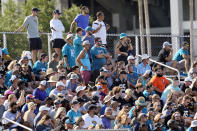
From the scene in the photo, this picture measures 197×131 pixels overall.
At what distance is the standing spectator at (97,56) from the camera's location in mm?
18000

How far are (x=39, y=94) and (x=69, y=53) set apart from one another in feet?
9.39

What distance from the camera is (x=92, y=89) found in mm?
16109

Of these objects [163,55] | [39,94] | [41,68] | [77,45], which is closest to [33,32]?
[41,68]

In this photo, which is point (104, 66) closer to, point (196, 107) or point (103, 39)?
point (103, 39)

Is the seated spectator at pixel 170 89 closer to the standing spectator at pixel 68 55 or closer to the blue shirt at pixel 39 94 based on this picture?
the standing spectator at pixel 68 55

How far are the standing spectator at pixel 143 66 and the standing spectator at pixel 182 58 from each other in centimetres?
121

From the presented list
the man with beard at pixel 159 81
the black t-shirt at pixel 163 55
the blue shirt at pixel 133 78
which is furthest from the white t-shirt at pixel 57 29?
the man with beard at pixel 159 81

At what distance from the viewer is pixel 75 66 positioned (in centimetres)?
1719

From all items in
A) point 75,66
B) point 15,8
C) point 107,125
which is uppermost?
point 15,8

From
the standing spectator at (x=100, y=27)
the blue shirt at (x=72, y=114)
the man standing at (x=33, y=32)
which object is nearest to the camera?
the blue shirt at (x=72, y=114)

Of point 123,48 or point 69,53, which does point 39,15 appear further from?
point 69,53

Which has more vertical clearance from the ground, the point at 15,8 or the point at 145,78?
the point at 15,8

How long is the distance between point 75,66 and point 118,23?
71.4 ft

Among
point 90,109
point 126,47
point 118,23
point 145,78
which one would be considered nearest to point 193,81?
point 145,78
